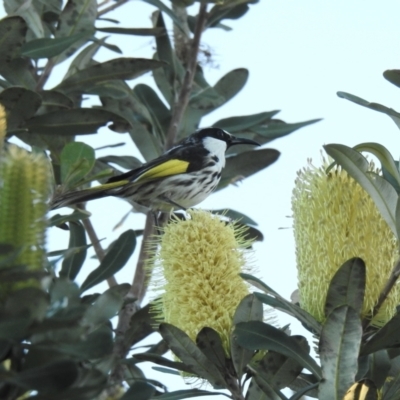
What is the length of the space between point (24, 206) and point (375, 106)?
133 cm

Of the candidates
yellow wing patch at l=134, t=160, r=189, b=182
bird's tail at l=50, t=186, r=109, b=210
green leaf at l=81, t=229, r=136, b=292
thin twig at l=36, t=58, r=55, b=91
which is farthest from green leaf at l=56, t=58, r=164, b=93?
green leaf at l=81, t=229, r=136, b=292

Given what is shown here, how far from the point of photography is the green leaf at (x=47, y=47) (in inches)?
161

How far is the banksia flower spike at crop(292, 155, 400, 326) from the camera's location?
2281 millimetres

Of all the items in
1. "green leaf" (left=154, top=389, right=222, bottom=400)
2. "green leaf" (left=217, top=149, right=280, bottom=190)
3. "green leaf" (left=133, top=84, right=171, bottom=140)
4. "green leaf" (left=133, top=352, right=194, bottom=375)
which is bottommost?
"green leaf" (left=154, top=389, right=222, bottom=400)

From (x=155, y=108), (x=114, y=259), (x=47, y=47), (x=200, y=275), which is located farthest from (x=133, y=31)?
(x=200, y=275)

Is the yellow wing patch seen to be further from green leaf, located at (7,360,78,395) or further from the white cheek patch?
green leaf, located at (7,360,78,395)

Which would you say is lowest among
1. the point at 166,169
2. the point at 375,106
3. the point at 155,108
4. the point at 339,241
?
the point at 339,241

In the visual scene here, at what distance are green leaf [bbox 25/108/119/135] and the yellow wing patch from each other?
40.7 inches

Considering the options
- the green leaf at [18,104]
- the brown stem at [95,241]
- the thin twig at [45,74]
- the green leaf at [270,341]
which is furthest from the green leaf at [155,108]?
the green leaf at [270,341]

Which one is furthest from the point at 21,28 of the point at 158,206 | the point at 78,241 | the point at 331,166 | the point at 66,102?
the point at 331,166

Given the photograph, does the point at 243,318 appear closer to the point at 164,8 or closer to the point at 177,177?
the point at 164,8

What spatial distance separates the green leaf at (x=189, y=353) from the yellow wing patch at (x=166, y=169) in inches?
113

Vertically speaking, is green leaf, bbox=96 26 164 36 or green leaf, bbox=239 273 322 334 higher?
green leaf, bbox=96 26 164 36

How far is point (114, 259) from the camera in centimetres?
363
